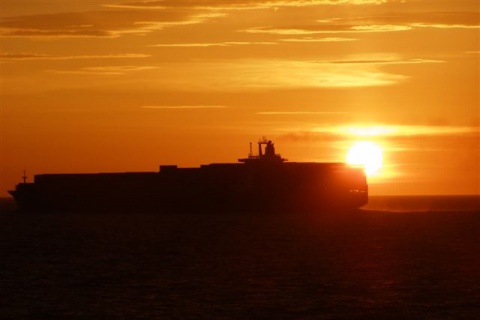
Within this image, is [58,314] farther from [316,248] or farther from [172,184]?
[172,184]

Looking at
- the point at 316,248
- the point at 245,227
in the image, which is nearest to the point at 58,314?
the point at 316,248

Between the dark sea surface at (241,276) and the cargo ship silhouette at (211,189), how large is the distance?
2035 inches

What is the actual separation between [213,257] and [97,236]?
26225mm

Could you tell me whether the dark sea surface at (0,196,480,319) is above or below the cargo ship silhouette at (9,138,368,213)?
below

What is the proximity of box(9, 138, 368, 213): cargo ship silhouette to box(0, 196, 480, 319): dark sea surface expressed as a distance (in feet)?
170

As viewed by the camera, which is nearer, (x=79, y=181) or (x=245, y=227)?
(x=245, y=227)

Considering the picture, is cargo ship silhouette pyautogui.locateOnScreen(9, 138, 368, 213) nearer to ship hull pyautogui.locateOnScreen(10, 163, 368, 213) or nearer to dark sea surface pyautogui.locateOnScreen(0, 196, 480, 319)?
ship hull pyautogui.locateOnScreen(10, 163, 368, 213)

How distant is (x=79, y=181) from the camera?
141375 millimetres

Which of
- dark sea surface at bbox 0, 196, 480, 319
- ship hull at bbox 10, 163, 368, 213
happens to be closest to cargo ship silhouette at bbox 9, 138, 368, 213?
ship hull at bbox 10, 163, 368, 213

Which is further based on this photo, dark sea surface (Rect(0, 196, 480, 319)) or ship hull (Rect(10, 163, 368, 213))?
ship hull (Rect(10, 163, 368, 213))

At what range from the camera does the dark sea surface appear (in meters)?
38.2

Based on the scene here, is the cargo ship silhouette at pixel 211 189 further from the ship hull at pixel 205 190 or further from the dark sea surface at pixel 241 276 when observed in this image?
the dark sea surface at pixel 241 276

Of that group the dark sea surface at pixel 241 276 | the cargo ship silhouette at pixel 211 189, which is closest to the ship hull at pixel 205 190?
the cargo ship silhouette at pixel 211 189

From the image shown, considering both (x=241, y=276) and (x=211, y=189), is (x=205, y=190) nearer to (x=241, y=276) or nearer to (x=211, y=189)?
Answer: (x=211, y=189)
